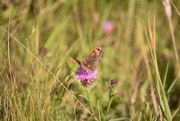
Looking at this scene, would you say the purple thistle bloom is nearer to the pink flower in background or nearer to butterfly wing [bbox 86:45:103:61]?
butterfly wing [bbox 86:45:103:61]

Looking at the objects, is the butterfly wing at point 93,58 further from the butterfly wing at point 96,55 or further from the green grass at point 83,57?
the green grass at point 83,57

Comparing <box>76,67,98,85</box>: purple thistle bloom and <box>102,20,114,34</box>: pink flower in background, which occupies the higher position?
<box>102,20,114,34</box>: pink flower in background

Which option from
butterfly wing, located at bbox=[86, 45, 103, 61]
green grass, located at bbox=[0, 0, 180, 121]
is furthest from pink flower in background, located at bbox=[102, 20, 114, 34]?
butterfly wing, located at bbox=[86, 45, 103, 61]

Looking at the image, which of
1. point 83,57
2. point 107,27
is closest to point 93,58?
point 83,57

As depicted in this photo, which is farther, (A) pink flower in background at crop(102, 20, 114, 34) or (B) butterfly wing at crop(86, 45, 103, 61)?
(A) pink flower in background at crop(102, 20, 114, 34)

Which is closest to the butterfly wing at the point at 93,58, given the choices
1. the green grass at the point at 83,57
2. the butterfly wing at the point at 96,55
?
the butterfly wing at the point at 96,55

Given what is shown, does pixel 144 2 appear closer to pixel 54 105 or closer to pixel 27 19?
pixel 27 19

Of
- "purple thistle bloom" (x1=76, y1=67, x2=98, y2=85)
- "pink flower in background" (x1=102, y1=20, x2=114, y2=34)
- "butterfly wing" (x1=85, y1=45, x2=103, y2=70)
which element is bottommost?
"purple thistle bloom" (x1=76, y1=67, x2=98, y2=85)
